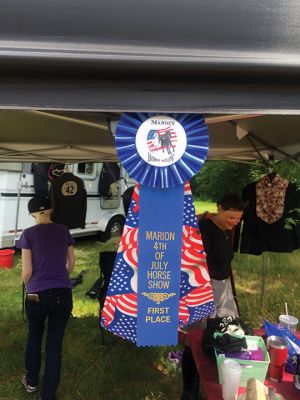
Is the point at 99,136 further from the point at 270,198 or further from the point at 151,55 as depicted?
the point at 151,55

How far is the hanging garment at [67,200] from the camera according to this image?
4066 mm

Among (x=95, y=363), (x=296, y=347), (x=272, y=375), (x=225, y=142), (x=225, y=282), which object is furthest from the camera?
(x=95, y=363)

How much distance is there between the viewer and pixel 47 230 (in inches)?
103

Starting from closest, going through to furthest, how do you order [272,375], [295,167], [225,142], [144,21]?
[144,21], [272,375], [225,142], [295,167]

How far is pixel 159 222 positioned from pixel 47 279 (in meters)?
1.67

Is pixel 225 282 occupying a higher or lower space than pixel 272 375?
higher

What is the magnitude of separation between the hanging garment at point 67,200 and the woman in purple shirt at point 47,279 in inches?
55.2

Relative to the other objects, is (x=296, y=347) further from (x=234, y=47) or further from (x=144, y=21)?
(x=144, y=21)

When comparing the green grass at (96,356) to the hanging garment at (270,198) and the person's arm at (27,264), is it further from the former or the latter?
the hanging garment at (270,198)

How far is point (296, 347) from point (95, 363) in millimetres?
2124

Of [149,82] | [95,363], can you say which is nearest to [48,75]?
[149,82]

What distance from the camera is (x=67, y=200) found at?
13.6 feet

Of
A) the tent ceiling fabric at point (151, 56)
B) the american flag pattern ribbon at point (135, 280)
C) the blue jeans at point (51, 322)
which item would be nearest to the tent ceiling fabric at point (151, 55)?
the tent ceiling fabric at point (151, 56)

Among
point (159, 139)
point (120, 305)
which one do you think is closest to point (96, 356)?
point (120, 305)
